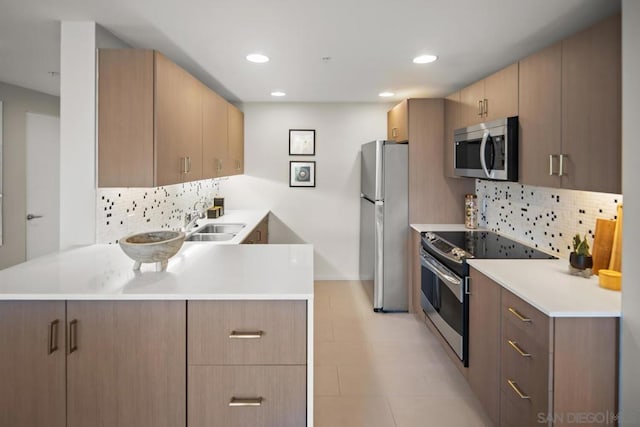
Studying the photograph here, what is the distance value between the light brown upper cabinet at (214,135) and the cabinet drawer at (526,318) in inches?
96.4

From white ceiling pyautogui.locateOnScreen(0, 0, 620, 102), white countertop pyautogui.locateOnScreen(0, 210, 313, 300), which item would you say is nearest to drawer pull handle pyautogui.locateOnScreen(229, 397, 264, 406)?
white countertop pyautogui.locateOnScreen(0, 210, 313, 300)

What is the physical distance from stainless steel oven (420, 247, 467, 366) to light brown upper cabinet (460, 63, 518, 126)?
1136 mm

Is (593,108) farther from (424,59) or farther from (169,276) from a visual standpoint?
(169,276)

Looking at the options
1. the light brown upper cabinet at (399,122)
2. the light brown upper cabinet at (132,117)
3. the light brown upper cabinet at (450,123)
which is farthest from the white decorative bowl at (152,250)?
the light brown upper cabinet at (399,122)

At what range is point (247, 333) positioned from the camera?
5.98 ft

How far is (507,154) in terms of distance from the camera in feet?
9.63

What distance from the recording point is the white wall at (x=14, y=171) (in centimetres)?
443

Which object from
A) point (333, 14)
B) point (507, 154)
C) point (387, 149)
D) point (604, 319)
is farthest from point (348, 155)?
point (604, 319)

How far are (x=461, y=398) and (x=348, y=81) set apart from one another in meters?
2.82

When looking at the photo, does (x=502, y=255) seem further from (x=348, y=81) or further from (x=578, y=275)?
(x=348, y=81)

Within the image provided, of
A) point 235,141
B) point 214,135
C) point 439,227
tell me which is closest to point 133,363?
point 214,135

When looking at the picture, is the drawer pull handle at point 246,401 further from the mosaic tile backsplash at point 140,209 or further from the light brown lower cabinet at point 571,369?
the mosaic tile backsplash at point 140,209

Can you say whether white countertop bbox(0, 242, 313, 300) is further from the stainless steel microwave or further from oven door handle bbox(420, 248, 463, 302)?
the stainless steel microwave

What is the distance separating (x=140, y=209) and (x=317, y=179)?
2722mm
